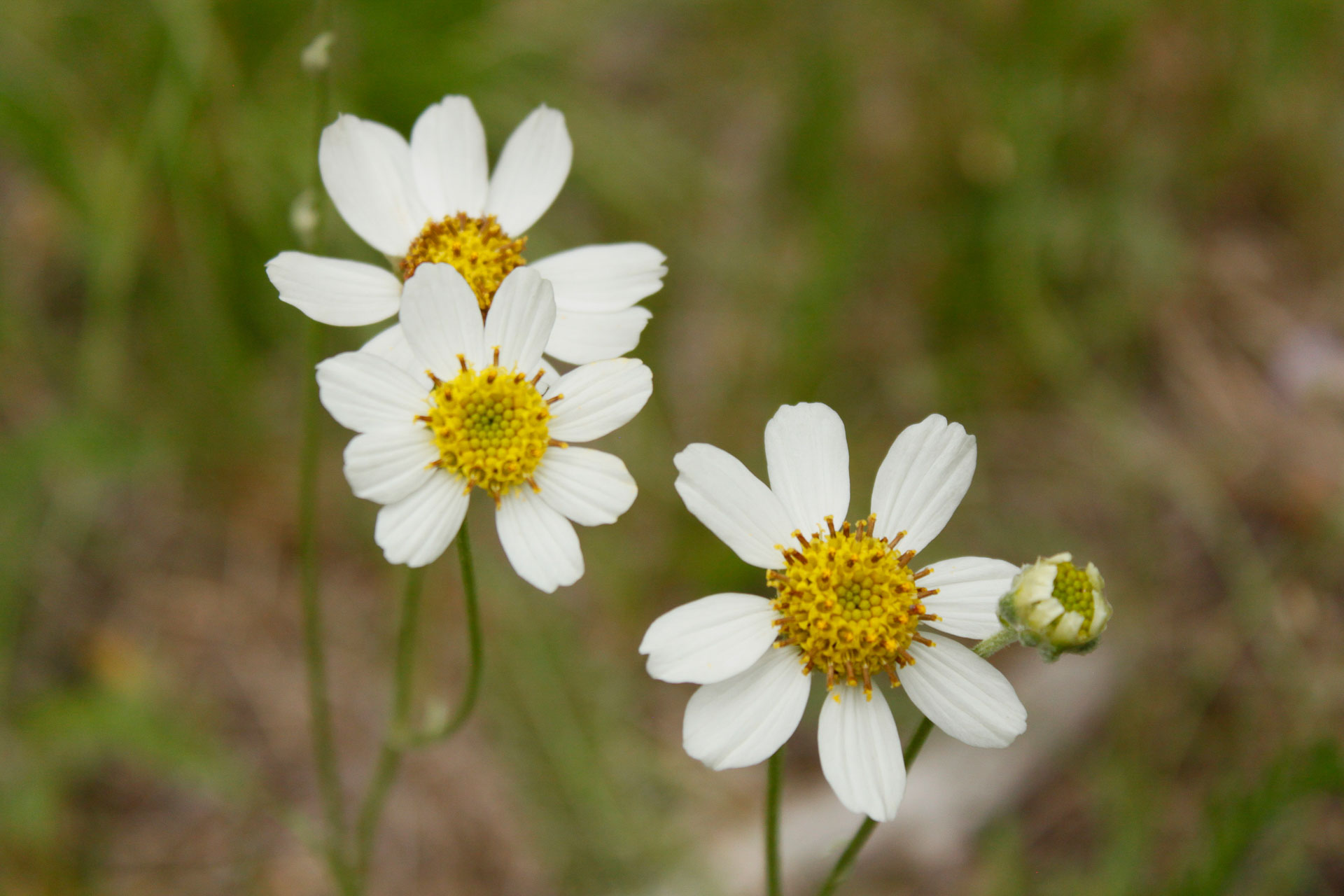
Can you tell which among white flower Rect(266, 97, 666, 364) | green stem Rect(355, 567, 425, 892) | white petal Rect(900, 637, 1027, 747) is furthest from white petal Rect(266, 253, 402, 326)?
white petal Rect(900, 637, 1027, 747)

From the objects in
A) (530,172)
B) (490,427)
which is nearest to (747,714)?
(490,427)

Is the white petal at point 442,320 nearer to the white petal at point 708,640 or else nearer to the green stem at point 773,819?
the white petal at point 708,640

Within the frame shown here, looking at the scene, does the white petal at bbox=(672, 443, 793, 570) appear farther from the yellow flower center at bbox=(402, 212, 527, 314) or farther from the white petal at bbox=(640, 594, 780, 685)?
the yellow flower center at bbox=(402, 212, 527, 314)

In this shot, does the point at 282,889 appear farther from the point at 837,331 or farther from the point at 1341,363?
the point at 1341,363

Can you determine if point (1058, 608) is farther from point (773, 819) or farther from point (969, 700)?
point (773, 819)

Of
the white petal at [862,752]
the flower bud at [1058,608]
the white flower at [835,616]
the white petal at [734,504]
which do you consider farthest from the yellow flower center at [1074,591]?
the white petal at [734,504]

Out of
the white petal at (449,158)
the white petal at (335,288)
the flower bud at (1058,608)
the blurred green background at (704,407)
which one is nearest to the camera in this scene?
the flower bud at (1058,608)
